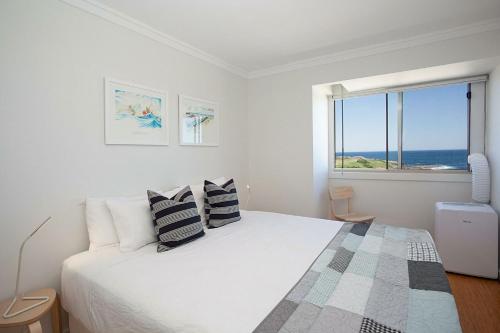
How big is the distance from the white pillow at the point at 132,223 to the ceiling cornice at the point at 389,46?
8.57ft

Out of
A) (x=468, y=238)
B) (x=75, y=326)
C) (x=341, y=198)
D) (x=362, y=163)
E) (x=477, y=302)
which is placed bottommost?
(x=477, y=302)

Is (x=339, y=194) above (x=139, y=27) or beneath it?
beneath

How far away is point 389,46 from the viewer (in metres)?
2.81

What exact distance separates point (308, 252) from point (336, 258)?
0.19 metres

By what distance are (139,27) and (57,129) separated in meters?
1.20

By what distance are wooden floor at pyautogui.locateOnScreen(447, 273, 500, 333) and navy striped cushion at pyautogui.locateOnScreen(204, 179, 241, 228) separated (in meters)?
2.02

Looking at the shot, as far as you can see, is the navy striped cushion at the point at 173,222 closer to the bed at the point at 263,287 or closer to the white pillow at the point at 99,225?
the bed at the point at 263,287

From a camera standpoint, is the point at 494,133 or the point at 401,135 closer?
the point at 494,133

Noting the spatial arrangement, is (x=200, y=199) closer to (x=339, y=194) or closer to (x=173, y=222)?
(x=173, y=222)

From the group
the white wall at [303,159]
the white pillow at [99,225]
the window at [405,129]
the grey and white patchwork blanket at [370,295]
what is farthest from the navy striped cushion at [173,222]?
the window at [405,129]

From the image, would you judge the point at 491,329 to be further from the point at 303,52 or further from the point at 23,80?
the point at 23,80

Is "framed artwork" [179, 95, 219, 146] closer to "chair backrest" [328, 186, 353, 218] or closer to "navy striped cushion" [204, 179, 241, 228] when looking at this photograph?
"navy striped cushion" [204, 179, 241, 228]

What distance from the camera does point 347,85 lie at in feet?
11.0

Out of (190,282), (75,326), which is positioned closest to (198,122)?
(190,282)
